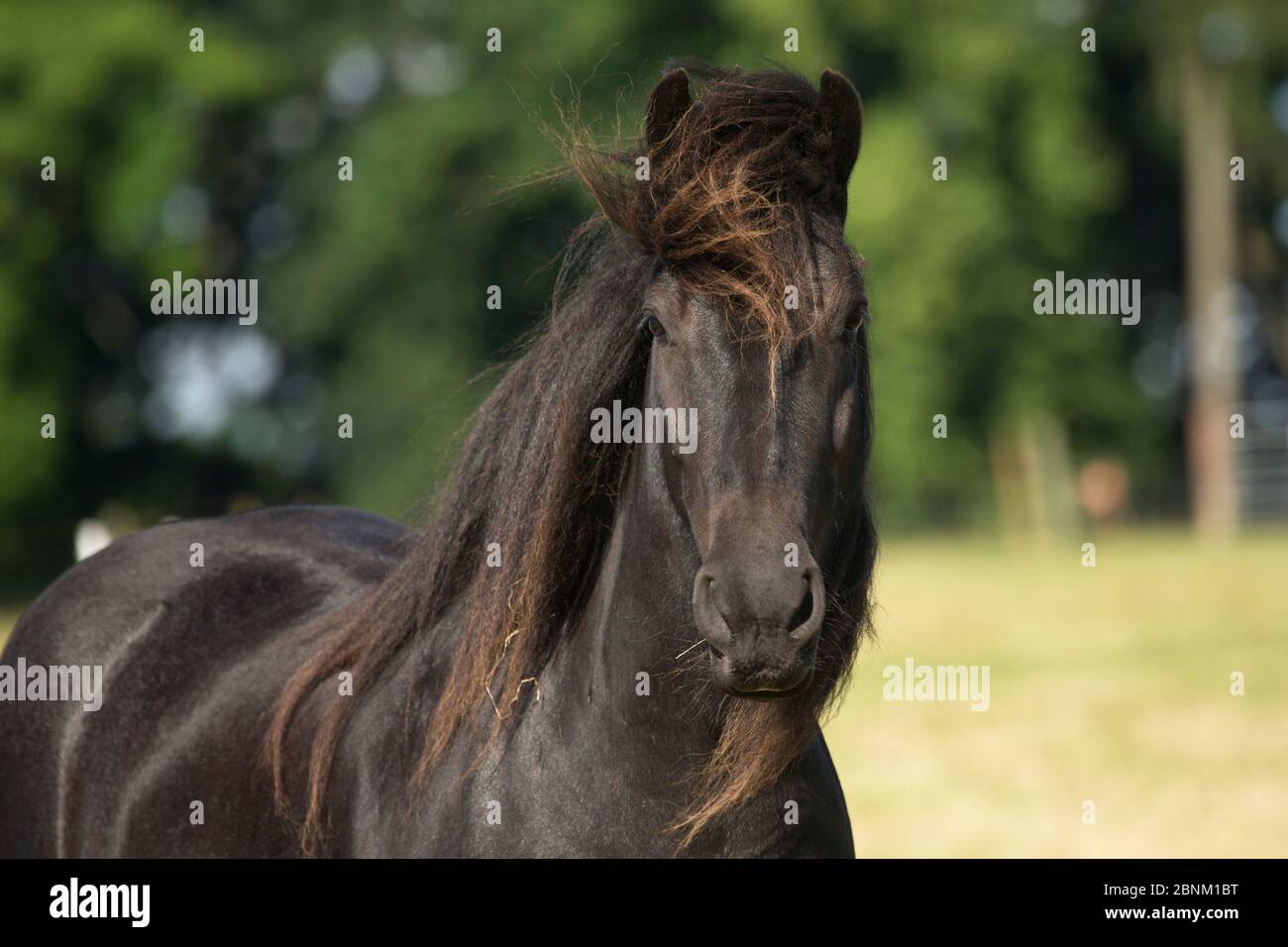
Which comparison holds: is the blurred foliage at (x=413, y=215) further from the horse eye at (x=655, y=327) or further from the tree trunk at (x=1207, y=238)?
the horse eye at (x=655, y=327)

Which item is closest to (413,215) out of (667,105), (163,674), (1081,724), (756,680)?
(1081,724)

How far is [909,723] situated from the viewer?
1206cm

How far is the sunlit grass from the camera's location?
8.02m

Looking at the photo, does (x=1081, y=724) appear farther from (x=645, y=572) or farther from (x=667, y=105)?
(x=667, y=105)

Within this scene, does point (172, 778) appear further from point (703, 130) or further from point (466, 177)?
point (466, 177)

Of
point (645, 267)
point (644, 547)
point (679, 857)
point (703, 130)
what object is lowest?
point (679, 857)

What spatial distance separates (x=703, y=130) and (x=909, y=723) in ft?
31.5

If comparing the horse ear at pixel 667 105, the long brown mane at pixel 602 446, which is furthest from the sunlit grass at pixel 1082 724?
the horse ear at pixel 667 105

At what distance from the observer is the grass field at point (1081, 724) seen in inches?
316

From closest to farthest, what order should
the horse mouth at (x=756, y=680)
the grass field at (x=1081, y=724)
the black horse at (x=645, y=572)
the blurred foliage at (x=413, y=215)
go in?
the horse mouth at (x=756, y=680) < the black horse at (x=645, y=572) < the grass field at (x=1081, y=724) < the blurred foliage at (x=413, y=215)

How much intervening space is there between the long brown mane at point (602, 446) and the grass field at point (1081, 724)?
0.55m

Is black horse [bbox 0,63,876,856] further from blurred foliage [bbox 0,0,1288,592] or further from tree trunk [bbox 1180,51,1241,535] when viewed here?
tree trunk [bbox 1180,51,1241,535]

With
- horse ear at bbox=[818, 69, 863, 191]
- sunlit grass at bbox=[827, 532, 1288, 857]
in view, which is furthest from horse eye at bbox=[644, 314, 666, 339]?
sunlit grass at bbox=[827, 532, 1288, 857]

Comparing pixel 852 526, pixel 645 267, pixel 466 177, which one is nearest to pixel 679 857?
pixel 852 526
